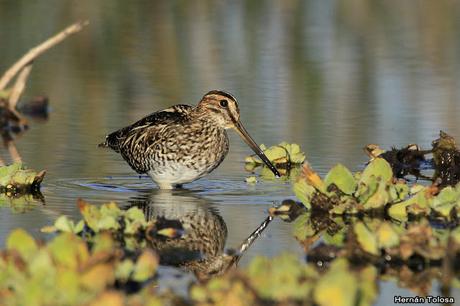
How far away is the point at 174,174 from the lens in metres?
10.1

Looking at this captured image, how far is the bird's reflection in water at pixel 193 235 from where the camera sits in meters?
7.45

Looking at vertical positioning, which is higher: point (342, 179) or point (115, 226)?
point (342, 179)

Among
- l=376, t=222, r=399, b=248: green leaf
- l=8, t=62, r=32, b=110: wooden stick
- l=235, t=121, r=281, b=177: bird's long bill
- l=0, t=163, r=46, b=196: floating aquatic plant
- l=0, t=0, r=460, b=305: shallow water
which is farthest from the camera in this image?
l=8, t=62, r=32, b=110: wooden stick

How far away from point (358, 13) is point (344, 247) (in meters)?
14.2

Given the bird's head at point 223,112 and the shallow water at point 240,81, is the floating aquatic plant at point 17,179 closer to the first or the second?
the shallow water at point 240,81

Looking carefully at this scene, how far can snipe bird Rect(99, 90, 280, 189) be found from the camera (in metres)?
A: 10.2

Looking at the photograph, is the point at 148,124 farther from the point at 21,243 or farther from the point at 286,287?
the point at 286,287

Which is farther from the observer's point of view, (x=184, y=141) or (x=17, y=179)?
(x=184, y=141)

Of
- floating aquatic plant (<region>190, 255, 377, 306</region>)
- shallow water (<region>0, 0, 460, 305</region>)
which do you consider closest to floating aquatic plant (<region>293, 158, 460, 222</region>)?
shallow water (<region>0, 0, 460, 305</region>)

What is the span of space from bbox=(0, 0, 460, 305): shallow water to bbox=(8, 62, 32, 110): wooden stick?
396 millimetres

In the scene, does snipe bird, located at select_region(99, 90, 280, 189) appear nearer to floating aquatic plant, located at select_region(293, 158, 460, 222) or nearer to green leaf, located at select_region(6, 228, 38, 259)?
floating aquatic plant, located at select_region(293, 158, 460, 222)

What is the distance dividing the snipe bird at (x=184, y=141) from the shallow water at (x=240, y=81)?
0.57 ft

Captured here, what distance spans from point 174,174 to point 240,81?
17.7 feet

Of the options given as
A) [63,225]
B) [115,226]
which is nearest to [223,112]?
[115,226]
